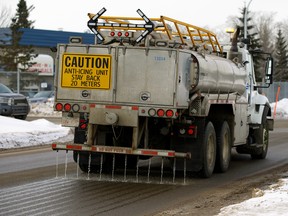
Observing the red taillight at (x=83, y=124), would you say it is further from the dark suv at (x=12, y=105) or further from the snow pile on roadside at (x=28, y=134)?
the dark suv at (x=12, y=105)

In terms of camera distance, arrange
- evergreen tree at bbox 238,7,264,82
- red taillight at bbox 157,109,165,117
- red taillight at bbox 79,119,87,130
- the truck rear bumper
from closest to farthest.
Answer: red taillight at bbox 157,109,165,117
the truck rear bumper
red taillight at bbox 79,119,87,130
evergreen tree at bbox 238,7,264,82

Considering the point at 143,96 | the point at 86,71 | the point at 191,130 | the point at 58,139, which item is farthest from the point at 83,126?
the point at 58,139

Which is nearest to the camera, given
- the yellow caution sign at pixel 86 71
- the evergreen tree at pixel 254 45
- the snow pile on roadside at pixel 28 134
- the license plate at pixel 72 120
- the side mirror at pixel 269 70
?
the yellow caution sign at pixel 86 71

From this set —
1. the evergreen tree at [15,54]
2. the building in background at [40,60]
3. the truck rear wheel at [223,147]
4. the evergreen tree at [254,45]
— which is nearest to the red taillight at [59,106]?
the truck rear wheel at [223,147]

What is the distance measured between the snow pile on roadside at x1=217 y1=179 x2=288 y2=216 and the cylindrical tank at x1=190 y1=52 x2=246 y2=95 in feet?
9.84

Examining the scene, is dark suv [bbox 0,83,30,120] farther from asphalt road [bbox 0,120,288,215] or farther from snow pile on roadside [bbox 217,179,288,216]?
snow pile on roadside [bbox 217,179,288,216]

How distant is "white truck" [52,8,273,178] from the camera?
36.7 ft

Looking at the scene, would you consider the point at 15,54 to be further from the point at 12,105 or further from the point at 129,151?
the point at 129,151

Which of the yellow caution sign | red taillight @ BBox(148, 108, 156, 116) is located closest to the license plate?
the yellow caution sign

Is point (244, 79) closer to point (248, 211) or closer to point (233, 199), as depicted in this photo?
point (233, 199)

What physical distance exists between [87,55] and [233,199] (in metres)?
3.76

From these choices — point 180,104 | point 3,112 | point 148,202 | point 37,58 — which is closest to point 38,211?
point 148,202

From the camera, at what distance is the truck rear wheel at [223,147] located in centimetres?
1320

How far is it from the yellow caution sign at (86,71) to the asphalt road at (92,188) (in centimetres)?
176
